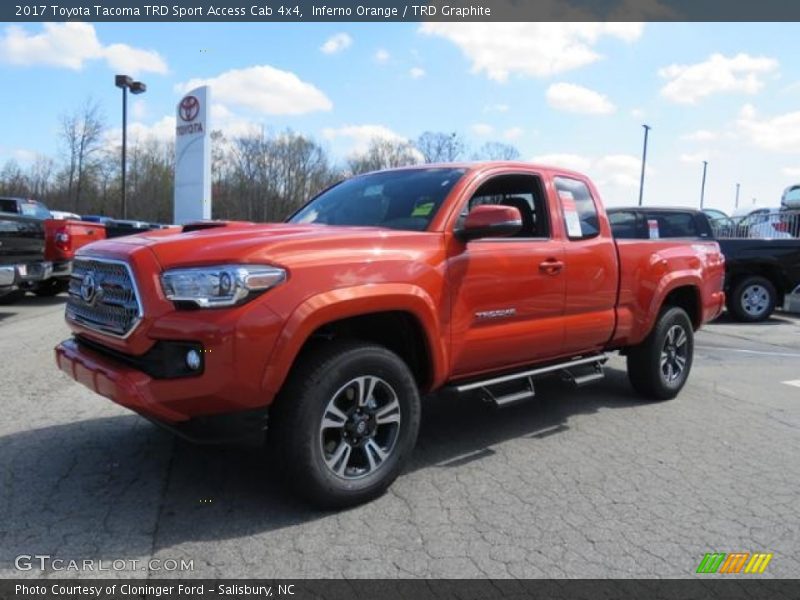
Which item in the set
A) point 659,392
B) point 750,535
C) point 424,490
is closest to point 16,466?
point 424,490

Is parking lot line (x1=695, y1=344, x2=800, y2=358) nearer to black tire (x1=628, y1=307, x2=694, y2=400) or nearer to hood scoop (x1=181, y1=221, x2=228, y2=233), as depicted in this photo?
black tire (x1=628, y1=307, x2=694, y2=400)

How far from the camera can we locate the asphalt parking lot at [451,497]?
3.04 m

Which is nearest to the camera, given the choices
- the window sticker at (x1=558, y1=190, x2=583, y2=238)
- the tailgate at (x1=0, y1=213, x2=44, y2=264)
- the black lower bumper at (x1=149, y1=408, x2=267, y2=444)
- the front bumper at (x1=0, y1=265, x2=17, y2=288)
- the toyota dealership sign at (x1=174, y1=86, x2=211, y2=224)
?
the black lower bumper at (x1=149, y1=408, x2=267, y2=444)

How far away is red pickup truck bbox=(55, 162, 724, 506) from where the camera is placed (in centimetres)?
311

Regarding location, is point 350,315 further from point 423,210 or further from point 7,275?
point 7,275

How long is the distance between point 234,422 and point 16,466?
1.78 metres

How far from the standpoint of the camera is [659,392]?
5.97 m

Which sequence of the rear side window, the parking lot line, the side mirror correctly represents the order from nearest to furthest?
1. the side mirror
2. the parking lot line
3. the rear side window

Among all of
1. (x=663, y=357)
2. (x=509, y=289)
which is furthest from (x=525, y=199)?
(x=663, y=357)

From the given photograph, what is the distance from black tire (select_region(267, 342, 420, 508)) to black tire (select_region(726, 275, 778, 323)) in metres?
10.8

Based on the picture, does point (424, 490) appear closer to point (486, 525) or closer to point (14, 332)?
point (486, 525)

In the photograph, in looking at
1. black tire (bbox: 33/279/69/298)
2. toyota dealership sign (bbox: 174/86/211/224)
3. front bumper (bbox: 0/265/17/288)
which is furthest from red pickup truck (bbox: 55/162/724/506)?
toyota dealership sign (bbox: 174/86/211/224)

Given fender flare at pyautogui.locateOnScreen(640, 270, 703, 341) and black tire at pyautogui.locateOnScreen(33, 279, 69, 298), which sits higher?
fender flare at pyautogui.locateOnScreen(640, 270, 703, 341)

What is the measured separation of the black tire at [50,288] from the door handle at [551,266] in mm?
11897
